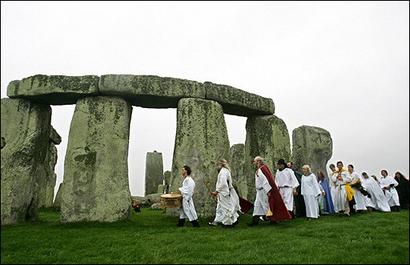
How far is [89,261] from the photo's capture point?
5512 millimetres

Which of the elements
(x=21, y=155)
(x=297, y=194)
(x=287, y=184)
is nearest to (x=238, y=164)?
(x=297, y=194)

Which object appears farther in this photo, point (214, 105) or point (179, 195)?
point (214, 105)

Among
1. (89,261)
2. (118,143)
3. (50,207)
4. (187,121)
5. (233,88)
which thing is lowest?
(89,261)

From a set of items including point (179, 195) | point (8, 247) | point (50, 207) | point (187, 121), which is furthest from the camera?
point (50, 207)

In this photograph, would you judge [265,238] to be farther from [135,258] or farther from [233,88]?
[233,88]

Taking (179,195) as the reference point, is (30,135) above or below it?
above

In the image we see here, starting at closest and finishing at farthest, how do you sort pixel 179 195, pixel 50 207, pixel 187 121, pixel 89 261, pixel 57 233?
pixel 89 261
pixel 57 233
pixel 179 195
pixel 187 121
pixel 50 207

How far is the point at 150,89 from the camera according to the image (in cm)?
998

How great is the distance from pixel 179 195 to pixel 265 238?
8.44ft

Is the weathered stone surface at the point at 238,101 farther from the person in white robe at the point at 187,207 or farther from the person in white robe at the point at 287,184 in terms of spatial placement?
the person in white robe at the point at 187,207

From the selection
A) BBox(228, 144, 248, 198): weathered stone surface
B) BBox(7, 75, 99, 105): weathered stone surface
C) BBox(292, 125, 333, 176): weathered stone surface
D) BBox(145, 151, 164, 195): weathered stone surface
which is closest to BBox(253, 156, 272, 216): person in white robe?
BBox(292, 125, 333, 176): weathered stone surface

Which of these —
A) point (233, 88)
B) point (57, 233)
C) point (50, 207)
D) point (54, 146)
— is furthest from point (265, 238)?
point (54, 146)

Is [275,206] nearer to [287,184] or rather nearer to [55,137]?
[287,184]

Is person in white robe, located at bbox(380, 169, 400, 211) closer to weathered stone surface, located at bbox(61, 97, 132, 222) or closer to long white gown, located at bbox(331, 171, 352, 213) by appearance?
long white gown, located at bbox(331, 171, 352, 213)
